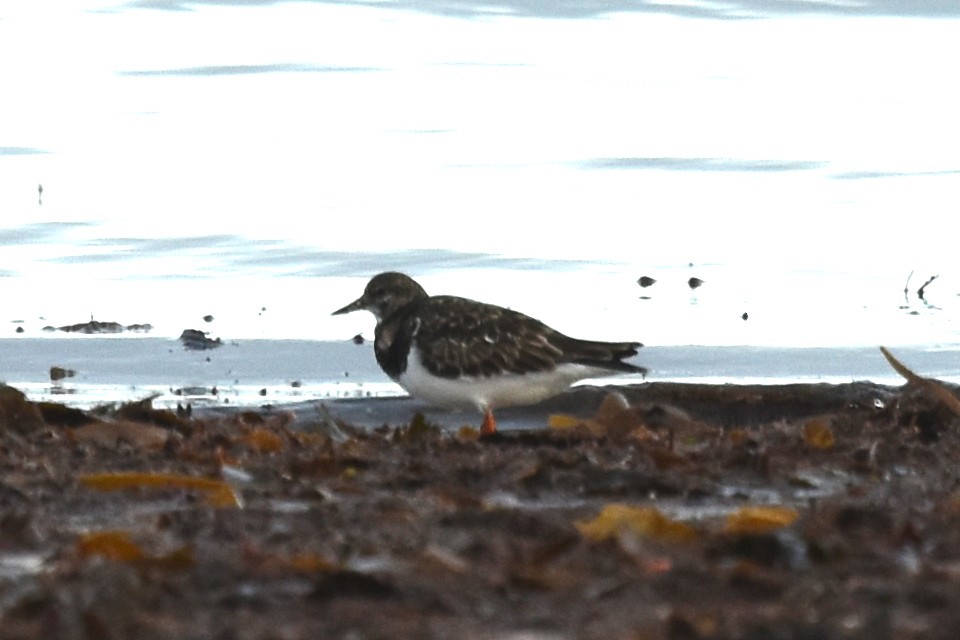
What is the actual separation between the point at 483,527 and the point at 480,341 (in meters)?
2.77

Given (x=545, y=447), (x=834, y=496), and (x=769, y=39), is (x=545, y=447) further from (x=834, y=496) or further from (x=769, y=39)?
(x=769, y=39)

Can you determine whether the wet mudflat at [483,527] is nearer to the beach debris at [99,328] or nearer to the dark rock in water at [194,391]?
the dark rock in water at [194,391]

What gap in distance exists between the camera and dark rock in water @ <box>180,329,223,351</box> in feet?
23.9

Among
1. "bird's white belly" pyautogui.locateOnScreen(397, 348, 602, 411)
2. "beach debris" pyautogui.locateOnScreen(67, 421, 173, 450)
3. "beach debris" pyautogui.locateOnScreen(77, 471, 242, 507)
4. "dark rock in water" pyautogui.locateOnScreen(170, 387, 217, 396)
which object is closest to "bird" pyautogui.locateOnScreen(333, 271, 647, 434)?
"bird's white belly" pyautogui.locateOnScreen(397, 348, 602, 411)

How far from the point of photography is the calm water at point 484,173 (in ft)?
25.7

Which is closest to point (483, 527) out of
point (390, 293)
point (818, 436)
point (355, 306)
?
point (818, 436)

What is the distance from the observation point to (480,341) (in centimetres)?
609

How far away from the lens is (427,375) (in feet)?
19.7

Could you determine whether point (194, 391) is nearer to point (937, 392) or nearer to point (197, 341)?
point (197, 341)

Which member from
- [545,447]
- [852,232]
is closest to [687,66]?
[852,232]

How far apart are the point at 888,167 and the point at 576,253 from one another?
239cm

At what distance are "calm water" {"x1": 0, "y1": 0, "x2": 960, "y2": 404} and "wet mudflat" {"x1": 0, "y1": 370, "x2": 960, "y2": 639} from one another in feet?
6.85

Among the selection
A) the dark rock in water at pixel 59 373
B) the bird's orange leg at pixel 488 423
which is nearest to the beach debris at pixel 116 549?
the bird's orange leg at pixel 488 423

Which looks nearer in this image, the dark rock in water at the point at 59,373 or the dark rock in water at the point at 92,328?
the dark rock in water at the point at 59,373
